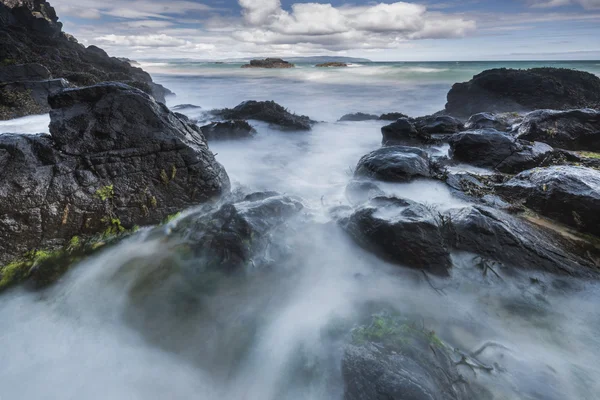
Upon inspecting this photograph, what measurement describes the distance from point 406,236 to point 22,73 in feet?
58.3

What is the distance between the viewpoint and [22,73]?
13039mm

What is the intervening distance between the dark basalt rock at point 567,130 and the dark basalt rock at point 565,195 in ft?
14.4

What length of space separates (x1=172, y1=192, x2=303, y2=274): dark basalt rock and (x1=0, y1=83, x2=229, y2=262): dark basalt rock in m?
0.76

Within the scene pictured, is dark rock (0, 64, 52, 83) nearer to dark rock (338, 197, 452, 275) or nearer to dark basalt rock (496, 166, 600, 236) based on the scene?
dark rock (338, 197, 452, 275)

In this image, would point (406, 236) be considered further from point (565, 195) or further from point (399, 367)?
point (565, 195)

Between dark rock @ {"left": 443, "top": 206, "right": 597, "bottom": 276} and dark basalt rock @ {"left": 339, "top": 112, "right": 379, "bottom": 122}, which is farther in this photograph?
→ dark basalt rock @ {"left": 339, "top": 112, "right": 379, "bottom": 122}

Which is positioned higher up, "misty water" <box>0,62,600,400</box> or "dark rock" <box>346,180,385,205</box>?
"dark rock" <box>346,180,385,205</box>

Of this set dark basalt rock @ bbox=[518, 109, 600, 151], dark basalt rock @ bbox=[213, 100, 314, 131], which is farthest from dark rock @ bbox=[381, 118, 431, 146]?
dark basalt rock @ bbox=[213, 100, 314, 131]

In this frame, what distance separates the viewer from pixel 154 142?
213 inches

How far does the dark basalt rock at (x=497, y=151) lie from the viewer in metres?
7.51

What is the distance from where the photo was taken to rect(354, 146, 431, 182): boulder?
22.6 feet

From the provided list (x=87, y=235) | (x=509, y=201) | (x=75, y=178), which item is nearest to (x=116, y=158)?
(x=75, y=178)

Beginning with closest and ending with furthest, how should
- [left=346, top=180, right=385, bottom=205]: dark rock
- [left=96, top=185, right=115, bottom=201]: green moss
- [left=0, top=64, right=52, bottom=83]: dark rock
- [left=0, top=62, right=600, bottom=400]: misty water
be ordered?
[left=0, top=62, right=600, bottom=400]: misty water < [left=96, top=185, right=115, bottom=201]: green moss < [left=346, top=180, right=385, bottom=205]: dark rock < [left=0, top=64, right=52, bottom=83]: dark rock

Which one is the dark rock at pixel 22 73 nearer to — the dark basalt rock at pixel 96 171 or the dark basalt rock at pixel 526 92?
the dark basalt rock at pixel 96 171
